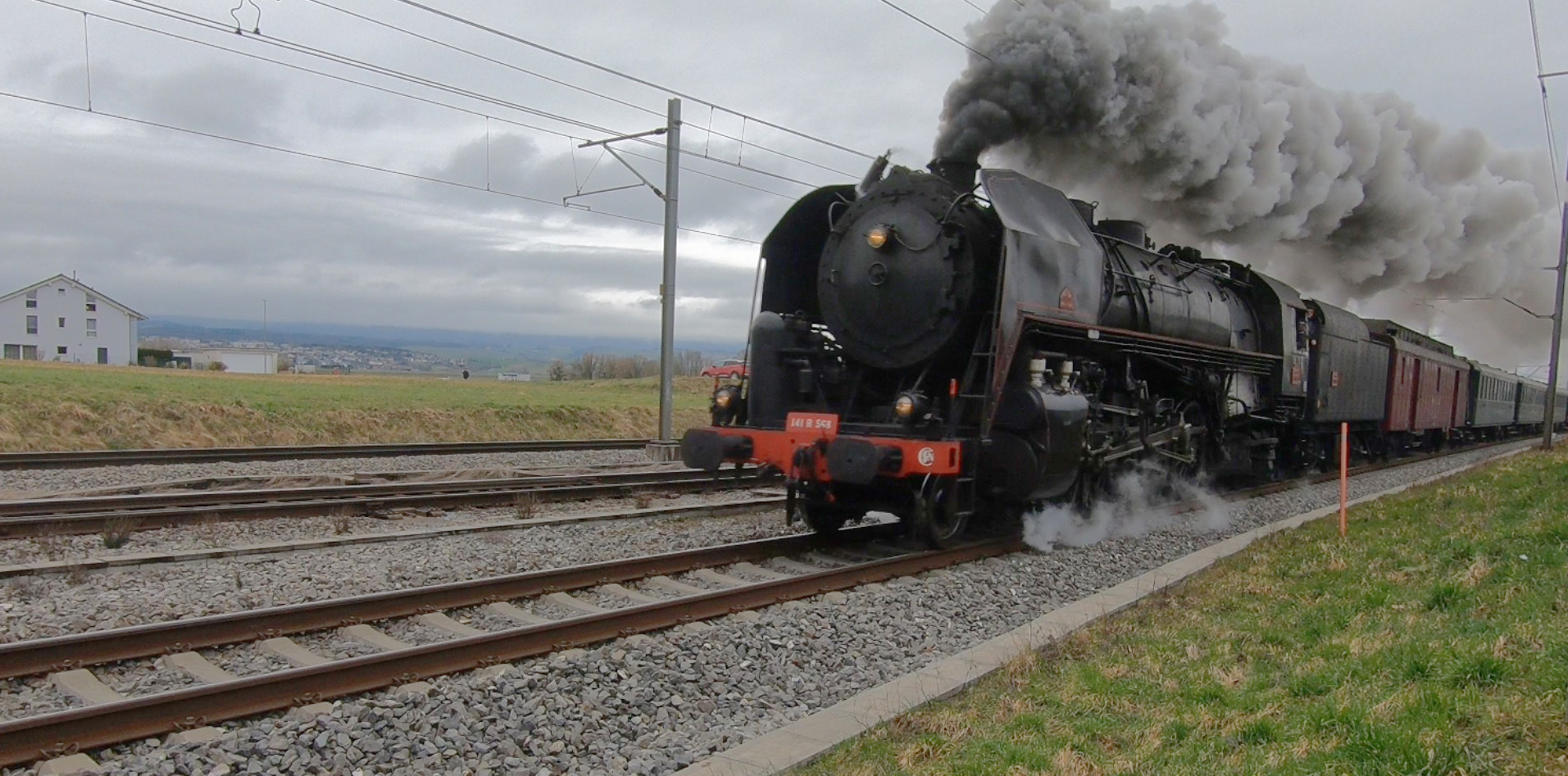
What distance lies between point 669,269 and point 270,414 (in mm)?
10120

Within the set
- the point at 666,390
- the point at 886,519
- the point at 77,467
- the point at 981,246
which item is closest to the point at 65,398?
the point at 77,467

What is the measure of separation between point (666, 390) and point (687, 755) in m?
14.0

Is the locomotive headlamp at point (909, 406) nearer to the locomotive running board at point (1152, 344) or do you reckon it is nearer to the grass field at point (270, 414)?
the locomotive running board at point (1152, 344)

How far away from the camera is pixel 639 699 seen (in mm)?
4996

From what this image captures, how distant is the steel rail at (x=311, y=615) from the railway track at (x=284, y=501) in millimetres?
2526

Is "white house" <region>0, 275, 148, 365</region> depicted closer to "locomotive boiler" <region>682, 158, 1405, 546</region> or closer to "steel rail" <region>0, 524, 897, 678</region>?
"locomotive boiler" <region>682, 158, 1405, 546</region>

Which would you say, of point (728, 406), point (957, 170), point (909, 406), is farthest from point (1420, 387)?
point (728, 406)

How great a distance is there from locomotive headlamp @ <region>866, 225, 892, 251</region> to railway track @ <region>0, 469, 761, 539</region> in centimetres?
247

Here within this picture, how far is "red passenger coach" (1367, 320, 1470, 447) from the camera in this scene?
66.2 feet

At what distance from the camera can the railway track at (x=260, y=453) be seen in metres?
14.4

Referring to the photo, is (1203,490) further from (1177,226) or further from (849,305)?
(849,305)

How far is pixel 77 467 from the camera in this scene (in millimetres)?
14430

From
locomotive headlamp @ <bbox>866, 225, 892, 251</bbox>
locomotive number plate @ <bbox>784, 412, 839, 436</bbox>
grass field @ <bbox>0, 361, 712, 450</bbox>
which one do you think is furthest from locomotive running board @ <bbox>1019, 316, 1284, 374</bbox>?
grass field @ <bbox>0, 361, 712, 450</bbox>

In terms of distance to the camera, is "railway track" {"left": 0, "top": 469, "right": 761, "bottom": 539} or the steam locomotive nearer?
the steam locomotive
